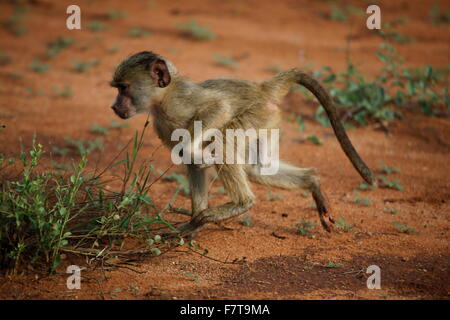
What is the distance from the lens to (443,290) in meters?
3.40

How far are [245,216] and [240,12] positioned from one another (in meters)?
8.27

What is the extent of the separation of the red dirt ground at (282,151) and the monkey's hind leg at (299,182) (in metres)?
0.15

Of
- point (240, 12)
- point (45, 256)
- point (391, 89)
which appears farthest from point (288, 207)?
point (240, 12)

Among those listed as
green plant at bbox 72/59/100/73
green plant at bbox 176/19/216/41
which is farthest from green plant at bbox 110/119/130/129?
green plant at bbox 176/19/216/41

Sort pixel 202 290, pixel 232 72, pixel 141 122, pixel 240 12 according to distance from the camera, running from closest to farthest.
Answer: pixel 202 290 < pixel 141 122 < pixel 232 72 < pixel 240 12

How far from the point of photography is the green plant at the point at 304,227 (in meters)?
4.30

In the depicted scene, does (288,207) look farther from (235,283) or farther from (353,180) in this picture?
(235,283)

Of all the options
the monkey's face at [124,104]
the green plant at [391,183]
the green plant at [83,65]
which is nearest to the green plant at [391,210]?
the green plant at [391,183]

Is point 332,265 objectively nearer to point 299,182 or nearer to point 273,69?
point 299,182

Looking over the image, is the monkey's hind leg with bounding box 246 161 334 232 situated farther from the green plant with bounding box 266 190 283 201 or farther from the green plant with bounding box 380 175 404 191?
the green plant with bounding box 380 175 404 191

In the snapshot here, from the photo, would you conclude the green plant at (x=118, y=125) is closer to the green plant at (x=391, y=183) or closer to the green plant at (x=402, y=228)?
the green plant at (x=391, y=183)

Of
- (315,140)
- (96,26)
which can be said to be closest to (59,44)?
(96,26)

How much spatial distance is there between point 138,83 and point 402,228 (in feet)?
8.01

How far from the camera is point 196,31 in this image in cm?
1006
